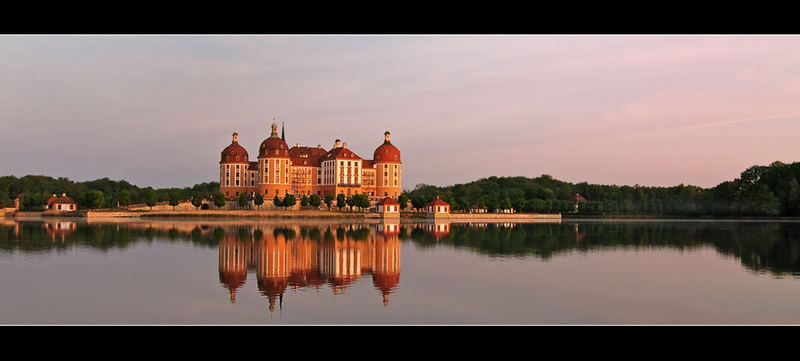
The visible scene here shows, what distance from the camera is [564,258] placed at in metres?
19.5

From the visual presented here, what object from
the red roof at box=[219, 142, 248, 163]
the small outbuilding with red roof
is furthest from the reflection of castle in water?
the red roof at box=[219, 142, 248, 163]

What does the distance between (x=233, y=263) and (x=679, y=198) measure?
64.3 metres

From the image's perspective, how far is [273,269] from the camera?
1578 centimetres

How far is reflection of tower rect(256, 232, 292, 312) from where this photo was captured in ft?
40.2

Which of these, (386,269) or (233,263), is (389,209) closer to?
(233,263)

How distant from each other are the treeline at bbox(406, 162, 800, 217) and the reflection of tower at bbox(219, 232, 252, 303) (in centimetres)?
3688

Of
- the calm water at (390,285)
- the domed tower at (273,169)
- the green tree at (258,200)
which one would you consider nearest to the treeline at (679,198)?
the domed tower at (273,169)

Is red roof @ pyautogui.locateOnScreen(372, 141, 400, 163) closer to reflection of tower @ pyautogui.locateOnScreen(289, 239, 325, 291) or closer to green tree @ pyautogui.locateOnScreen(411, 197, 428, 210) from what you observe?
green tree @ pyautogui.locateOnScreen(411, 197, 428, 210)

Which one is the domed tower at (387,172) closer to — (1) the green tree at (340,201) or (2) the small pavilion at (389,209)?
(1) the green tree at (340,201)

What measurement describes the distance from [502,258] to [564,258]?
198 cm

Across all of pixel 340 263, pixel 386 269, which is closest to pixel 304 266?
pixel 340 263
